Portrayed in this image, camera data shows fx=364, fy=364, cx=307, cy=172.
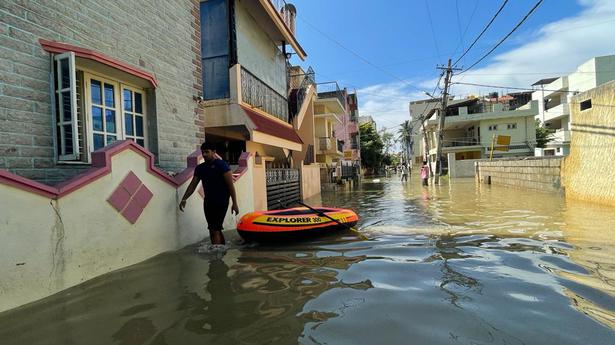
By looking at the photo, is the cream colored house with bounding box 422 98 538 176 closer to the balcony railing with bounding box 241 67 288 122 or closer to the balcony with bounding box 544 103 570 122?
the balcony with bounding box 544 103 570 122

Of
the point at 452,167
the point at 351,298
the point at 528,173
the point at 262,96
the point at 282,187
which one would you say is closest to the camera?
the point at 351,298

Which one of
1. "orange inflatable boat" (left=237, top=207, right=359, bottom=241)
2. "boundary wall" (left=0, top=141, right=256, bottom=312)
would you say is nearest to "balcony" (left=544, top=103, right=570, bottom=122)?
"orange inflatable boat" (left=237, top=207, right=359, bottom=241)

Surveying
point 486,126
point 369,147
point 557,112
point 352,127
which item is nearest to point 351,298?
point 352,127

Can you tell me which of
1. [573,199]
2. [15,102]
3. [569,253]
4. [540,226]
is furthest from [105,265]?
[573,199]

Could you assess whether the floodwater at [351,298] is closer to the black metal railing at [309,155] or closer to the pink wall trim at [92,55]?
the pink wall trim at [92,55]

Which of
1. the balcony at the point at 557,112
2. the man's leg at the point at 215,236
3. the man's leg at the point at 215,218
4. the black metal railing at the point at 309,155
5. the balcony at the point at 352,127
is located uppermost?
the balcony at the point at 557,112

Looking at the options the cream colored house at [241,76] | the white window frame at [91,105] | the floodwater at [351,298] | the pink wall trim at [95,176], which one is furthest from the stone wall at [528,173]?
the white window frame at [91,105]

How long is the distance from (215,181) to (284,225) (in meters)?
1.45

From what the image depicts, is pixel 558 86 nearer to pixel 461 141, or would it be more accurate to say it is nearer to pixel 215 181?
pixel 461 141

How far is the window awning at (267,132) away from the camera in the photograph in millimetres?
11297

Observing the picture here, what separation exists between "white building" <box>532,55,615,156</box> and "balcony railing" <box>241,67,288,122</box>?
3059cm

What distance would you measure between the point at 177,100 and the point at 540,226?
799cm

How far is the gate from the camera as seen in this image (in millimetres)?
12539

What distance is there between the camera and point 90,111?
18.0 feet
